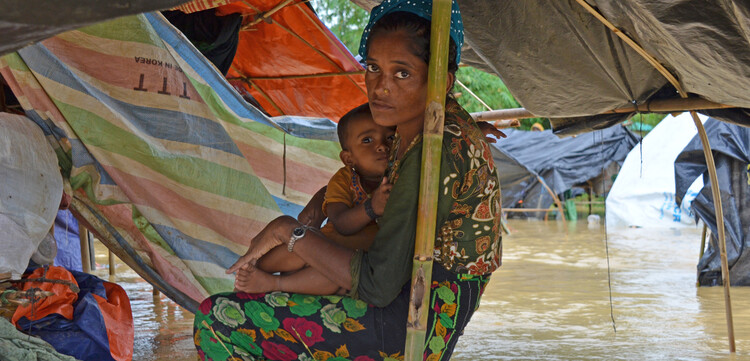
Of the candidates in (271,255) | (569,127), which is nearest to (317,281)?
(271,255)

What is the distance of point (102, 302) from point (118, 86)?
0.97 meters

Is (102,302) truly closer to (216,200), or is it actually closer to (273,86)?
(216,200)

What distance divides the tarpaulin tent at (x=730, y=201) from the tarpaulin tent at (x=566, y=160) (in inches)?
361

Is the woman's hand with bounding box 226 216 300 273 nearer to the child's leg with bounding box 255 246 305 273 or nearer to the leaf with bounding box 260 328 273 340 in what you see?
the child's leg with bounding box 255 246 305 273

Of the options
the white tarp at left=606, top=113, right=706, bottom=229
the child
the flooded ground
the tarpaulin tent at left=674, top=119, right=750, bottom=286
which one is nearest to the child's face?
the child

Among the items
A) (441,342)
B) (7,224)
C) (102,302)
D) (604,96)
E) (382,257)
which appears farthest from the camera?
(604,96)

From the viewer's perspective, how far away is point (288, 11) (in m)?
5.95

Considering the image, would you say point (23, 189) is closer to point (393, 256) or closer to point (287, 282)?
point (287, 282)

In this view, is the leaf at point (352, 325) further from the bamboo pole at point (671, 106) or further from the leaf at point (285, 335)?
the bamboo pole at point (671, 106)

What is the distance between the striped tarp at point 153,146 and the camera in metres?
3.07

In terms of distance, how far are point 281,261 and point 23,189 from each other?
1.50 meters

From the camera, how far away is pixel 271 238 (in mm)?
1859

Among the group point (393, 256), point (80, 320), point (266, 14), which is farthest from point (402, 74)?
point (266, 14)

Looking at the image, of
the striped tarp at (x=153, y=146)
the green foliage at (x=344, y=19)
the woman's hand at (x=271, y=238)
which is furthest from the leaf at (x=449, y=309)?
the green foliage at (x=344, y=19)
